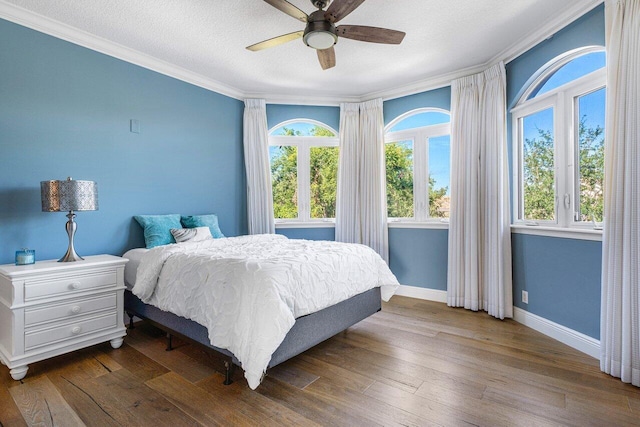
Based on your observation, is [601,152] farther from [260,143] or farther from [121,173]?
[121,173]

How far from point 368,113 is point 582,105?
93.8 inches

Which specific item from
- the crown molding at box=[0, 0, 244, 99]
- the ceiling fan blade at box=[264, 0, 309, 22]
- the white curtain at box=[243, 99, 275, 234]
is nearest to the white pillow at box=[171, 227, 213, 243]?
the white curtain at box=[243, 99, 275, 234]

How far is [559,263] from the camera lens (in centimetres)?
270

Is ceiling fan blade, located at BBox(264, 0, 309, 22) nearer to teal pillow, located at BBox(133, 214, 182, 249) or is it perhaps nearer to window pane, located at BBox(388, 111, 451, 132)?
teal pillow, located at BBox(133, 214, 182, 249)

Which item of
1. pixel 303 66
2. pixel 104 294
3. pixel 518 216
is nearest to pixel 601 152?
pixel 518 216

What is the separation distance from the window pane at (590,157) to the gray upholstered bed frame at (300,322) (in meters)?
1.89

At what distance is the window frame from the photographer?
464 centimetres

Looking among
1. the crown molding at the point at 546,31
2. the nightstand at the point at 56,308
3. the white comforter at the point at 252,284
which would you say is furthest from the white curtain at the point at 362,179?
the nightstand at the point at 56,308

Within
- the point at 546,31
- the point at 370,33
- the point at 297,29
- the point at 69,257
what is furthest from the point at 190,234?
the point at 546,31

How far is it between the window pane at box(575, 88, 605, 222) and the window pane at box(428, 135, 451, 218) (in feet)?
4.68

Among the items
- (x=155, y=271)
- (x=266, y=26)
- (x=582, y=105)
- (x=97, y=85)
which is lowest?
(x=155, y=271)

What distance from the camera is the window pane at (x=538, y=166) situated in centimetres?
296

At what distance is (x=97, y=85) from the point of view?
2994 mm

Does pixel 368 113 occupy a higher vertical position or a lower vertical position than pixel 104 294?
higher
